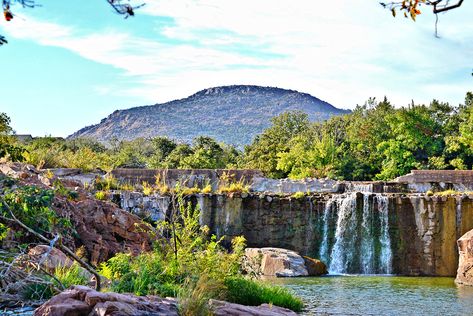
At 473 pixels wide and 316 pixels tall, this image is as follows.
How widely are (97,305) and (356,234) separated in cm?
1707

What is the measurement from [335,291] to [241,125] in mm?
98199

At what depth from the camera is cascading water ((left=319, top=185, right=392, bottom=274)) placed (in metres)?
24.4

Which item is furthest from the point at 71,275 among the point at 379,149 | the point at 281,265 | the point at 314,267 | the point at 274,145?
the point at 274,145

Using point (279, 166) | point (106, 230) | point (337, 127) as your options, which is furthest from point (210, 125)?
point (106, 230)

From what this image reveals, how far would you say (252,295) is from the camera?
41.4 feet

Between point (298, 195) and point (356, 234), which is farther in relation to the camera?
point (298, 195)

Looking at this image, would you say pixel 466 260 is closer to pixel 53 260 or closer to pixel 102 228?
pixel 102 228

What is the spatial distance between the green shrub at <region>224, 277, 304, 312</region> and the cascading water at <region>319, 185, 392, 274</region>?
1119 centimetres

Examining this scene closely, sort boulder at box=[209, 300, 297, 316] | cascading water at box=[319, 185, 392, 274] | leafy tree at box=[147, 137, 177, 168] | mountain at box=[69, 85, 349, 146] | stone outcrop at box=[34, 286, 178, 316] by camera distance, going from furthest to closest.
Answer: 1. mountain at box=[69, 85, 349, 146]
2. leafy tree at box=[147, 137, 177, 168]
3. cascading water at box=[319, 185, 392, 274]
4. boulder at box=[209, 300, 297, 316]
5. stone outcrop at box=[34, 286, 178, 316]

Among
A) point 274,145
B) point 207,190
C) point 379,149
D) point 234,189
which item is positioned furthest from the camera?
point 274,145

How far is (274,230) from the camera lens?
1016 inches

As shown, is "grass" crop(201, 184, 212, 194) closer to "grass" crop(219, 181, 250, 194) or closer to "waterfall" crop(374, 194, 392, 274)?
"grass" crop(219, 181, 250, 194)

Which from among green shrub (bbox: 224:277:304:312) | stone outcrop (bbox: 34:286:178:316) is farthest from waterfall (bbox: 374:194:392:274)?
stone outcrop (bbox: 34:286:178:316)

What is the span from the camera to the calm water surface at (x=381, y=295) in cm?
1419
